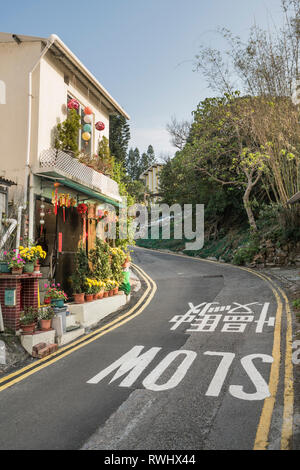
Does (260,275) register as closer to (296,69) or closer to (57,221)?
(296,69)

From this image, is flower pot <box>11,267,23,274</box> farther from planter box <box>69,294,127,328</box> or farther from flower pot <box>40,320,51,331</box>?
planter box <box>69,294,127,328</box>

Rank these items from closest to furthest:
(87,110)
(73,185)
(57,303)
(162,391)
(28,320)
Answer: (162,391), (28,320), (57,303), (73,185), (87,110)

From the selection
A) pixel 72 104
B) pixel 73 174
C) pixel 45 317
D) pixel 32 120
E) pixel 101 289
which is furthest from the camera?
pixel 72 104

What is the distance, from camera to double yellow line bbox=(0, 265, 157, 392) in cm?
599

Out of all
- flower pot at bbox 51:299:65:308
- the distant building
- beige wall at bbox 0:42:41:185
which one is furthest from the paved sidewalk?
the distant building

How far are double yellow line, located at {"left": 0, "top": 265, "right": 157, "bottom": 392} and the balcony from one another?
13.6ft

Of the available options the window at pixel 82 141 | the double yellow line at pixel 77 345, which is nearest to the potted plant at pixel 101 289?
the double yellow line at pixel 77 345

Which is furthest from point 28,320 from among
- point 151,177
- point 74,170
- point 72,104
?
point 151,177

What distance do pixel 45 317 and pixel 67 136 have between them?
19.0ft

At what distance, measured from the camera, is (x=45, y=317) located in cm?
803

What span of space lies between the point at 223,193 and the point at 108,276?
58.2 ft

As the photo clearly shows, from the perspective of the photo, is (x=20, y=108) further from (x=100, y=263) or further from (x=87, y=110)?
(x=100, y=263)

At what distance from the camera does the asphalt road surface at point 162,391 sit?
3912 millimetres

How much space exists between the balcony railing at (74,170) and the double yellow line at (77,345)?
426 cm
